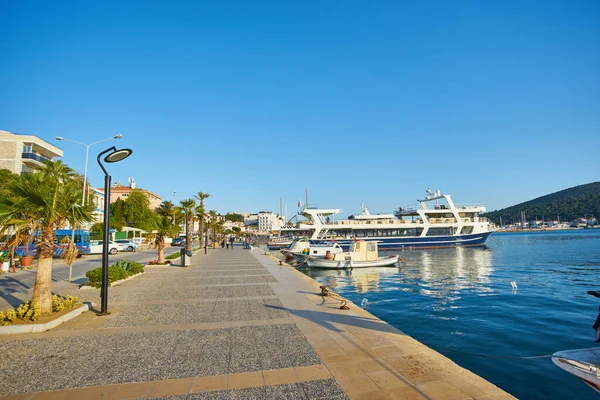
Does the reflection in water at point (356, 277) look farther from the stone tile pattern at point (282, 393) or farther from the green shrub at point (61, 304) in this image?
the stone tile pattern at point (282, 393)

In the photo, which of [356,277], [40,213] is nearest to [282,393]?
[40,213]

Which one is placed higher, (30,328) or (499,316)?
(30,328)

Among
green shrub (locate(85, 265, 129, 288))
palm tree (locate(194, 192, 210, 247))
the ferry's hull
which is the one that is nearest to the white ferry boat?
the ferry's hull

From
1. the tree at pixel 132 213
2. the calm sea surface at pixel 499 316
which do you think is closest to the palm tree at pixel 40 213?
the calm sea surface at pixel 499 316

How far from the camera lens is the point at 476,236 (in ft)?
179

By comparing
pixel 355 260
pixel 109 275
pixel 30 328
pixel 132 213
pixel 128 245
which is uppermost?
pixel 132 213

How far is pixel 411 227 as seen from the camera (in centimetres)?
5359

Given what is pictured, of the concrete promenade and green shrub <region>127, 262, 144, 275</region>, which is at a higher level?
green shrub <region>127, 262, 144, 275</region>

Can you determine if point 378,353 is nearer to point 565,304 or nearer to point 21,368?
point 21,368

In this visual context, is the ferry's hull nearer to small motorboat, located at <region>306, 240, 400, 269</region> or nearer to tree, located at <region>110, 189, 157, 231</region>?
small motorboat, located at <region>306, 240, 400, 269</region>

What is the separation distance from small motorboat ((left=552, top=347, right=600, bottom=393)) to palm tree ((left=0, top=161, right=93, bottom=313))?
966cm

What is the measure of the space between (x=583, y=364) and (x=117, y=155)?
32.1 ft

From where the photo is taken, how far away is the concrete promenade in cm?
427

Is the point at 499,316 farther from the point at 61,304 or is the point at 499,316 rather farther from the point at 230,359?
the point at 61,304
